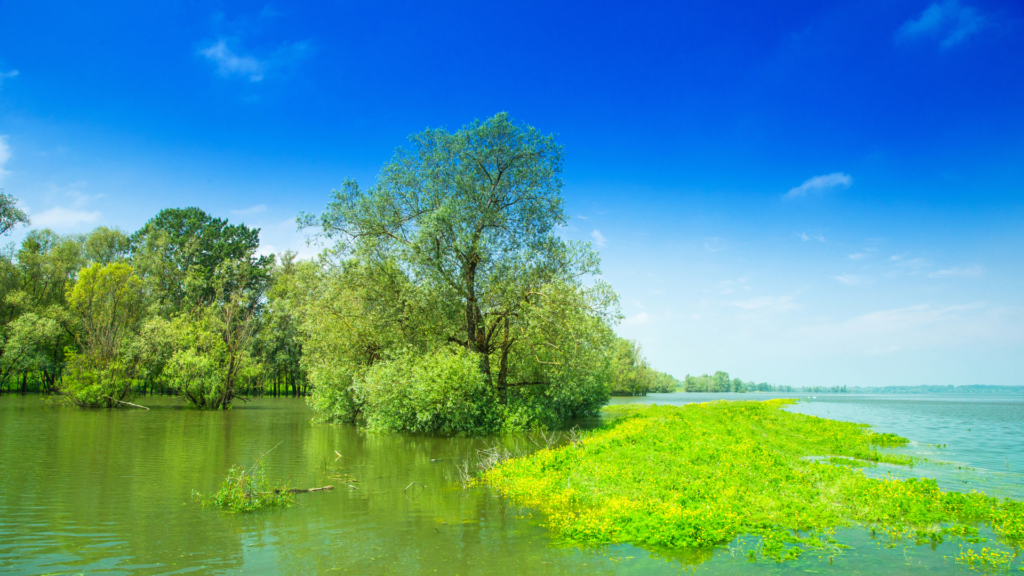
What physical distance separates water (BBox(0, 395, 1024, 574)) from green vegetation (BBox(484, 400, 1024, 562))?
70 centimetres

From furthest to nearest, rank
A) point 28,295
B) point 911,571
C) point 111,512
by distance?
point 28,295
point 111,512
point 911,571

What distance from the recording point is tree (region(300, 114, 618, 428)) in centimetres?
3161

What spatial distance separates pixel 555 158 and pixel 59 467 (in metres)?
28.3

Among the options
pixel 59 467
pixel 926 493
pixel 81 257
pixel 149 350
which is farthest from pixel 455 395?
pixel 81 257

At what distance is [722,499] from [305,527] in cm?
956

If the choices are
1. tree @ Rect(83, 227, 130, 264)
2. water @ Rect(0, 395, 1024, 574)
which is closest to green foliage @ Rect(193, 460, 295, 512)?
water @ Rect(0, 395, 1024, 574)

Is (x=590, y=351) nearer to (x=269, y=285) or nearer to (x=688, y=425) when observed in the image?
(x=688, y=425)

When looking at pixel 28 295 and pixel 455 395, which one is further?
pixel 28 295

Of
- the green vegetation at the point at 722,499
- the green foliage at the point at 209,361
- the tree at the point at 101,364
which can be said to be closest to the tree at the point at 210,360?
the green foliage at the point at 209,361

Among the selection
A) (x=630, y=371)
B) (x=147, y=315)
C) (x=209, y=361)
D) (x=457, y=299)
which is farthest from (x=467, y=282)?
(x=630, y=371)

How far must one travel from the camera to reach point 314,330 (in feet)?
112

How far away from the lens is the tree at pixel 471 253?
3161cm

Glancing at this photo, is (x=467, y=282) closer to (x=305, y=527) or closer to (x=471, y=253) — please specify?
(x=471, y=253)

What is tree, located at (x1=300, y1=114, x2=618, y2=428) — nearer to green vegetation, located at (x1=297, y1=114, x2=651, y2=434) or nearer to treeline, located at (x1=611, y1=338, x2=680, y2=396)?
green vegetation, located at (x1=297, y1=114, x2=651, y2=434)
